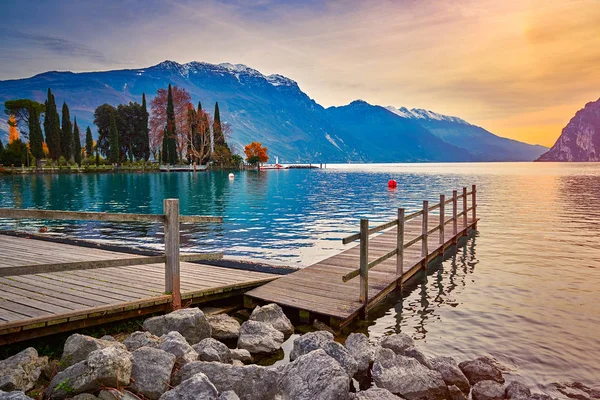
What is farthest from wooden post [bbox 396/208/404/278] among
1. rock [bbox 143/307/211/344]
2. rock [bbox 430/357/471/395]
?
rock [bbox 143/307/211/344]

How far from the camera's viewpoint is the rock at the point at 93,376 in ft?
16.5

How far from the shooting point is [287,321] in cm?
857

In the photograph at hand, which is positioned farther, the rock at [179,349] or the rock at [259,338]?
the rock at [259,338]

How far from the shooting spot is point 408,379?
627 centimetres

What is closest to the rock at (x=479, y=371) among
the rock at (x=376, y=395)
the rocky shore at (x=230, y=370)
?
the rocky shore at (x=230, y=370)

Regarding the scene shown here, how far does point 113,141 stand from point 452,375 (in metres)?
100

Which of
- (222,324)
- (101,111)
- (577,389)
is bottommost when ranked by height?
(577,389)

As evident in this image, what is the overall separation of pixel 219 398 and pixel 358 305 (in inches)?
178

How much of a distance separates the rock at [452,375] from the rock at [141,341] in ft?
14.6

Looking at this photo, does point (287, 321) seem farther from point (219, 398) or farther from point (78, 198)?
point (78, 198)

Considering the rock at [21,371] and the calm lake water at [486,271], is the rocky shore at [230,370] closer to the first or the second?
the rock at [21,371]

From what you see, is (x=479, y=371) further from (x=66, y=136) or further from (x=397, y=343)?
(x=66, y=136)

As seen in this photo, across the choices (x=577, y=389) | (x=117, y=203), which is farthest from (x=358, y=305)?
(x=117, y=203)

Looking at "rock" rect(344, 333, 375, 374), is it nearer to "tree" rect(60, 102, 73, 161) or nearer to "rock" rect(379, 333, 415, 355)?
"rock" rect(379, 333, 415, 355)
